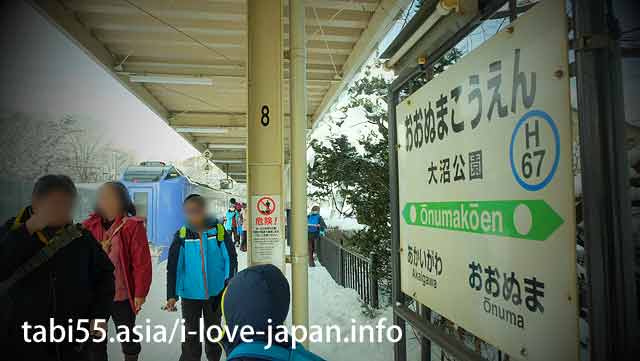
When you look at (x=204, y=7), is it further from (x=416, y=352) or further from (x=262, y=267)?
(x=416, y=352)

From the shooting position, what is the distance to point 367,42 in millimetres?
5363

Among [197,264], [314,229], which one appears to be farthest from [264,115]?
[314,229]

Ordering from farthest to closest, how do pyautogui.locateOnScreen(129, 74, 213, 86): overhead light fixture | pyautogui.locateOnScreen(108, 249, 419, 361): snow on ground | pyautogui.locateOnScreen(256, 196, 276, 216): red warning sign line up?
1. pyautogui.locateOnScreen(129, 74, 213, 86): overhead light fixture
2. pyautogui.locateOnScreen(108, 249, 419, 361): snow on ground
3. pyautogui.locateOnScreen(256, 196, 276, 216): red warning sign

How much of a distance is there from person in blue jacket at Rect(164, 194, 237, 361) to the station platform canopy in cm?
185

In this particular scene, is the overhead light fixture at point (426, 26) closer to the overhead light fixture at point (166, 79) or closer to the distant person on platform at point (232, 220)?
the overhead light fixture at point (166, 79)

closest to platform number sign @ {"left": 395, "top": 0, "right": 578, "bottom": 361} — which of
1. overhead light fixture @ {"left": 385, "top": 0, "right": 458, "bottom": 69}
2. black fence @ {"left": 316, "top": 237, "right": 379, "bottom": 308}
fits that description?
overhead light fixture @ {"left": 385, "top": 0, "right": 458, "bottom": 69}

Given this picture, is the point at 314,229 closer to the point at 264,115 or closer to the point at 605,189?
the point at 264,115

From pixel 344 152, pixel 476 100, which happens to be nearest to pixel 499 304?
pixel 476 100

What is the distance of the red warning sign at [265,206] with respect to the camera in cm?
363

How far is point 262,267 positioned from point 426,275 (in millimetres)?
1016

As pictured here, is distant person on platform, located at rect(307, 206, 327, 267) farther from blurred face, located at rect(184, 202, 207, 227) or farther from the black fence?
blurred face, located at rect(184, 202, 207, 227)

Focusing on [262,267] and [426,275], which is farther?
[426,275]

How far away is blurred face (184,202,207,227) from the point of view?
12.1ft

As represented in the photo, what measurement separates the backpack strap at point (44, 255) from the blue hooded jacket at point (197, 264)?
126 cm
